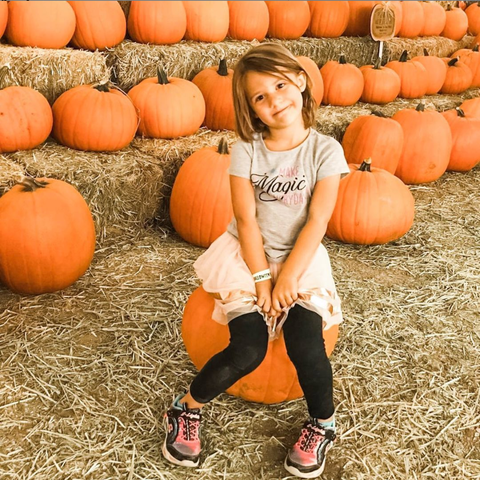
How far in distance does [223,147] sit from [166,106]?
0.64m

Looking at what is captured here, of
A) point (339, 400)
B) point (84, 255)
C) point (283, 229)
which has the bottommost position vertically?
point (339, 400)

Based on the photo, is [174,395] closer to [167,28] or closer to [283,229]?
[283,229]

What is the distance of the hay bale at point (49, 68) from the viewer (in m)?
3.08

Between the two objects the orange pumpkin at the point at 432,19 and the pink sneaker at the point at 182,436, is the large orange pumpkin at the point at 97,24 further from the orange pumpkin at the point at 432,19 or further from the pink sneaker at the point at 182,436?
the orange pumpkin at the point at 432,19

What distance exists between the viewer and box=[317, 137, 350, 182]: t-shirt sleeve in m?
1.72

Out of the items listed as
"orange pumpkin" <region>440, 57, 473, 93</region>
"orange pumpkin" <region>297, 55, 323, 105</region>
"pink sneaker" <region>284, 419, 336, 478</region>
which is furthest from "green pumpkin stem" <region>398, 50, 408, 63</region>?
"pink sneaker" <region>284, 419, 336, 478</region>

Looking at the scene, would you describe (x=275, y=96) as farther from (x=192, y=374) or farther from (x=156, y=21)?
(x=156, y=21)

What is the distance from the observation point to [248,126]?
1.75 metres

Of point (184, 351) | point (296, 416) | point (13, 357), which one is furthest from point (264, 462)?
point (13, 357)

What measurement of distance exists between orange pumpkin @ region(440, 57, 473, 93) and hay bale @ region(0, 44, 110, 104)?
12.6 ft

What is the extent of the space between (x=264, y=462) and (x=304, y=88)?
1.23 m

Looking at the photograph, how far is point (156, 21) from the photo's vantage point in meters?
3.86

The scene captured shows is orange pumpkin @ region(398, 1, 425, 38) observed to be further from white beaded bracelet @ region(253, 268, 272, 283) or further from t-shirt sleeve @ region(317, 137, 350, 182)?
white beaded bracelet @ region(253, 268, 272, 283)

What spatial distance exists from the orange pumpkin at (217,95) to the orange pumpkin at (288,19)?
3.86 feet
